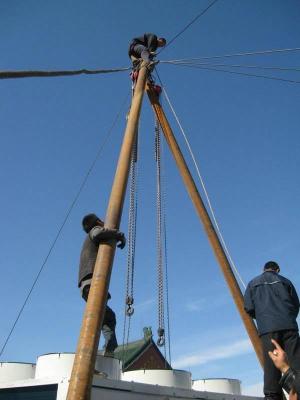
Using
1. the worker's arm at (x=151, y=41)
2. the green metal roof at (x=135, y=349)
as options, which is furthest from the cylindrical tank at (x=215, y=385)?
the green metal roof at (x=135, y=349)

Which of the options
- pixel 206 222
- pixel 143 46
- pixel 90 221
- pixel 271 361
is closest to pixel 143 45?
pixel 143 46

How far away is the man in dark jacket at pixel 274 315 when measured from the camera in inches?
180

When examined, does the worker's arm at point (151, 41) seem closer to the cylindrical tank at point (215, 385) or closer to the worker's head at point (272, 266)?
the worker's head at point (272, 266)

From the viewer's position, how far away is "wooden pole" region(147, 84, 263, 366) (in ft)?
23.0

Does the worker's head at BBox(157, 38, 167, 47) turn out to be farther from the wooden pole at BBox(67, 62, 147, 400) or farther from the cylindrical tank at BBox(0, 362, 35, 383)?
the cylindrical tank at BBox(0, 362, 35, 383)

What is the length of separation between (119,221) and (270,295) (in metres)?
1.84

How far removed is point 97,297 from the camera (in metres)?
4.25

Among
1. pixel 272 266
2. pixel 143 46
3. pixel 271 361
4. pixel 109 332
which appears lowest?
pixel 271 361

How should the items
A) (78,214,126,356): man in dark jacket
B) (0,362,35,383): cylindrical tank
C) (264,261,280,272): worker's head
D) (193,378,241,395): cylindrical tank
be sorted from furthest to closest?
(193,378,241,395): cylindrical tank < (0,362,35,383): cylindrical tank < (78,214,126,356): man in dark jacket < (264,261,280,272): worker's head

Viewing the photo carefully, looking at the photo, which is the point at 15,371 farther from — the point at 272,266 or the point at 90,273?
the point at 272,266

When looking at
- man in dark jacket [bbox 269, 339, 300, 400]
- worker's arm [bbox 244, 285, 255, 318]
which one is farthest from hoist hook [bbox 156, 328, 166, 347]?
man in dark jacket [bbox 269, 339, 300, 400]

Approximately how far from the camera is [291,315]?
474 centimetres

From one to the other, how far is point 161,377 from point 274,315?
7.87 ft

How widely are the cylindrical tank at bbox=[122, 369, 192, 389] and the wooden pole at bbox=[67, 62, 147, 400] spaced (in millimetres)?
2524
